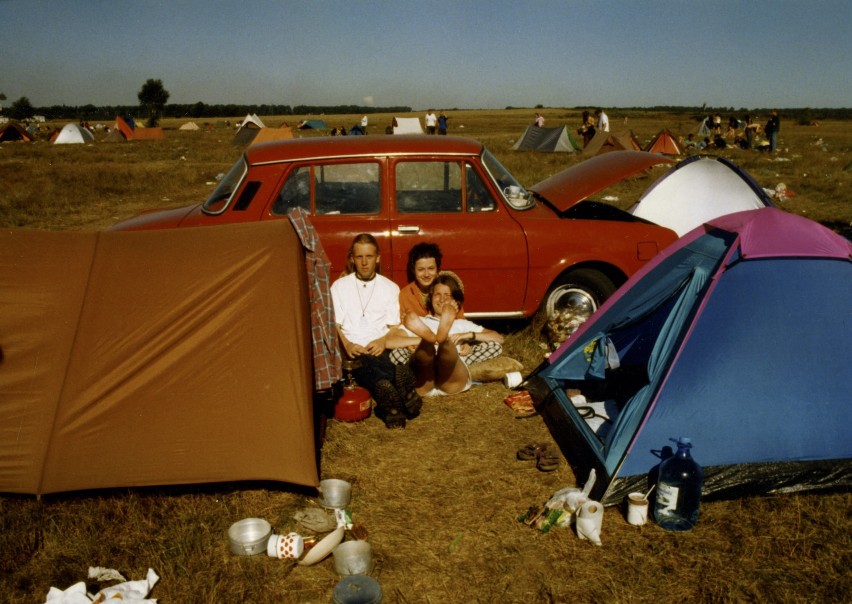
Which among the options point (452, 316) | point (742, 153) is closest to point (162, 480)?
point (452, 316)

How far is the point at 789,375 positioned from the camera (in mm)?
3580

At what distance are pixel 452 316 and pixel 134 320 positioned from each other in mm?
2053

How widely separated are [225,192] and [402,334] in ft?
6.87

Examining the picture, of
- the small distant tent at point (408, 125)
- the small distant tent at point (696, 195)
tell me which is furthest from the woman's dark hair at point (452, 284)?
the small distant tent at point (408, 125)

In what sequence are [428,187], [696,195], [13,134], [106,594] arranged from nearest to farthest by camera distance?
[106,594] < [428,187] < [696,195] < [13,134]

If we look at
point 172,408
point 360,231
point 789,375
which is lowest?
point 172,408

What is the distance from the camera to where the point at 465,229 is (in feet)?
17.5

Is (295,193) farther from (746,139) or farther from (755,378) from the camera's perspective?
(746,139)

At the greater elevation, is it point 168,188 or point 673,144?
point 673,144

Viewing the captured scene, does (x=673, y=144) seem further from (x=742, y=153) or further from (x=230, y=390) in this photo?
(x=230, y=390)

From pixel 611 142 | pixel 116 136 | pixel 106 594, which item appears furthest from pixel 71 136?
pixel 106 594

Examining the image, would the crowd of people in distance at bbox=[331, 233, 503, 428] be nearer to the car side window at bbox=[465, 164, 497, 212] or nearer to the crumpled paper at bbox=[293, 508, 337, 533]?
the car side window at bbox=[465, 164, 497, 212]

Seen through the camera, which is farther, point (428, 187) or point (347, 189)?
point (428, 187)

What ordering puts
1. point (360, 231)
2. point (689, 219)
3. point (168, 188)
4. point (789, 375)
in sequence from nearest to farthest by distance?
point (789, 375) < point (360, 231) < point (689, 219) < point (168, 188)
